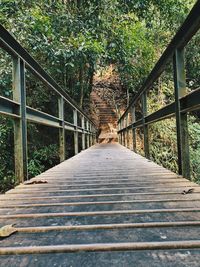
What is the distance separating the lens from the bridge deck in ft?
2.54

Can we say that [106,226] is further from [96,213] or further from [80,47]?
[80,47]

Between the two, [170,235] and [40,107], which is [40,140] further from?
[170,235]

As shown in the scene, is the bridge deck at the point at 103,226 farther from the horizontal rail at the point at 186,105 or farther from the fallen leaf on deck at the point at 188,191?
the horizontal rail at the point at 186,105

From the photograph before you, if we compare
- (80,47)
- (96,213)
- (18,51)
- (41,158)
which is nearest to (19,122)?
(18,51)

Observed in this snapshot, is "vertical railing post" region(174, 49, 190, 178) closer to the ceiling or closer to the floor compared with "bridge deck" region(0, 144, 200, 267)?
closer to the ceiling

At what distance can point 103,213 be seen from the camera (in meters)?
1.19

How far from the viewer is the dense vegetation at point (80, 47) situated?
6.14 metres

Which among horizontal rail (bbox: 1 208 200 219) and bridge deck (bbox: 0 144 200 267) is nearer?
bridge deck (bbox: 0 144 200 267)

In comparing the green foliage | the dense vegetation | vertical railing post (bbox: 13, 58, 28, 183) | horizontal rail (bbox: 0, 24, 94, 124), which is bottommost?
the green foliage

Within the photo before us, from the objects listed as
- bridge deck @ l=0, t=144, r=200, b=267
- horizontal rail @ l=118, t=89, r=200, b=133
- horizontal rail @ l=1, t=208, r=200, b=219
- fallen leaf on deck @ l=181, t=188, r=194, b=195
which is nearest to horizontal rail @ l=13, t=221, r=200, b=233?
bridge deck @ l=0, t=144, r=200, b=267

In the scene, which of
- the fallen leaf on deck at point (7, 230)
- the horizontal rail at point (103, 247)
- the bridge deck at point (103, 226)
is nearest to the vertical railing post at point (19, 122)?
the bridge deck at point (103, 226)

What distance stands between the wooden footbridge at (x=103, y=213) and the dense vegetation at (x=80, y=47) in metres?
3.91

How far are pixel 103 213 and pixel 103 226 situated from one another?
18 centimetres

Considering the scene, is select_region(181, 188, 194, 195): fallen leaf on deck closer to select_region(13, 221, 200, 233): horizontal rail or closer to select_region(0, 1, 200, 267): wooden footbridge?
select_region(0, 1, 200, 267): wooden footbridge
